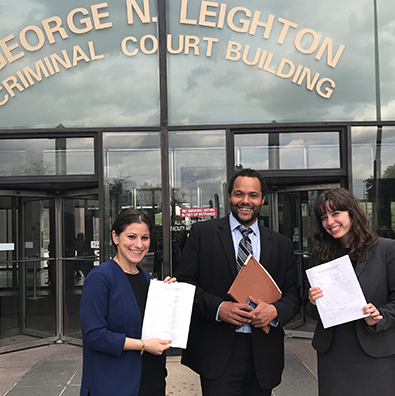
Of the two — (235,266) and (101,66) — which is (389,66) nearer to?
(101,66)

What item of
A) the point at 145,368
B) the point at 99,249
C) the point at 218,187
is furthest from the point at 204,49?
the point at 145,368

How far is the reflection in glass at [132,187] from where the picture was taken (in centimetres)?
550

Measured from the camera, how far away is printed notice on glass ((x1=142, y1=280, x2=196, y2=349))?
2.16 metres

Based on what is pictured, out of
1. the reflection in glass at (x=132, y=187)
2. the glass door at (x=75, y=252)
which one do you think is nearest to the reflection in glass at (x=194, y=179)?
the reflection in glass at (x=132, y=187)

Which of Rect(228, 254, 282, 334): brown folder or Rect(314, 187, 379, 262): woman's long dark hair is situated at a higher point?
Rect(314, 187, 379, 262): woman's long dark hair

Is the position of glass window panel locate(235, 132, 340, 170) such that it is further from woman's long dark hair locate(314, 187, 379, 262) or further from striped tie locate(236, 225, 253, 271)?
woman's long dark hair locate(314, 187, 379, 262)

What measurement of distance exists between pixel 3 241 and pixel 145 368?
4.41 meters

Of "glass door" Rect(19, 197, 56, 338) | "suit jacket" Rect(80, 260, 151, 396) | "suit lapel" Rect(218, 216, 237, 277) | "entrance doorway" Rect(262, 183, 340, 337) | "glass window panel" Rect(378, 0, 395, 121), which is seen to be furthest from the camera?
"entrance doorway" Rect(262, 183, 340, 337)

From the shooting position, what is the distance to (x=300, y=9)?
18.2 ft

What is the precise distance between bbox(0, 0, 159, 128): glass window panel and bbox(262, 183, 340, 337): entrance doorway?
2.08 meters

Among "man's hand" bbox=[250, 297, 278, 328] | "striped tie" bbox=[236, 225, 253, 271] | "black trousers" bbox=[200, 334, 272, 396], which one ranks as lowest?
"black trousers" bbox=[200, 334, 272, 396]

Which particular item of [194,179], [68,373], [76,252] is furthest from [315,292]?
[76,252]

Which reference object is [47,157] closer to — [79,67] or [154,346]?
[79,67]

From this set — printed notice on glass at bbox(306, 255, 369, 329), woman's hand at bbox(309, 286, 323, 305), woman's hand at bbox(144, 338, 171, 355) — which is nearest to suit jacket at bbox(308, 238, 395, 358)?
printed notice on glass at bbox(306, 255, 369, 329)
